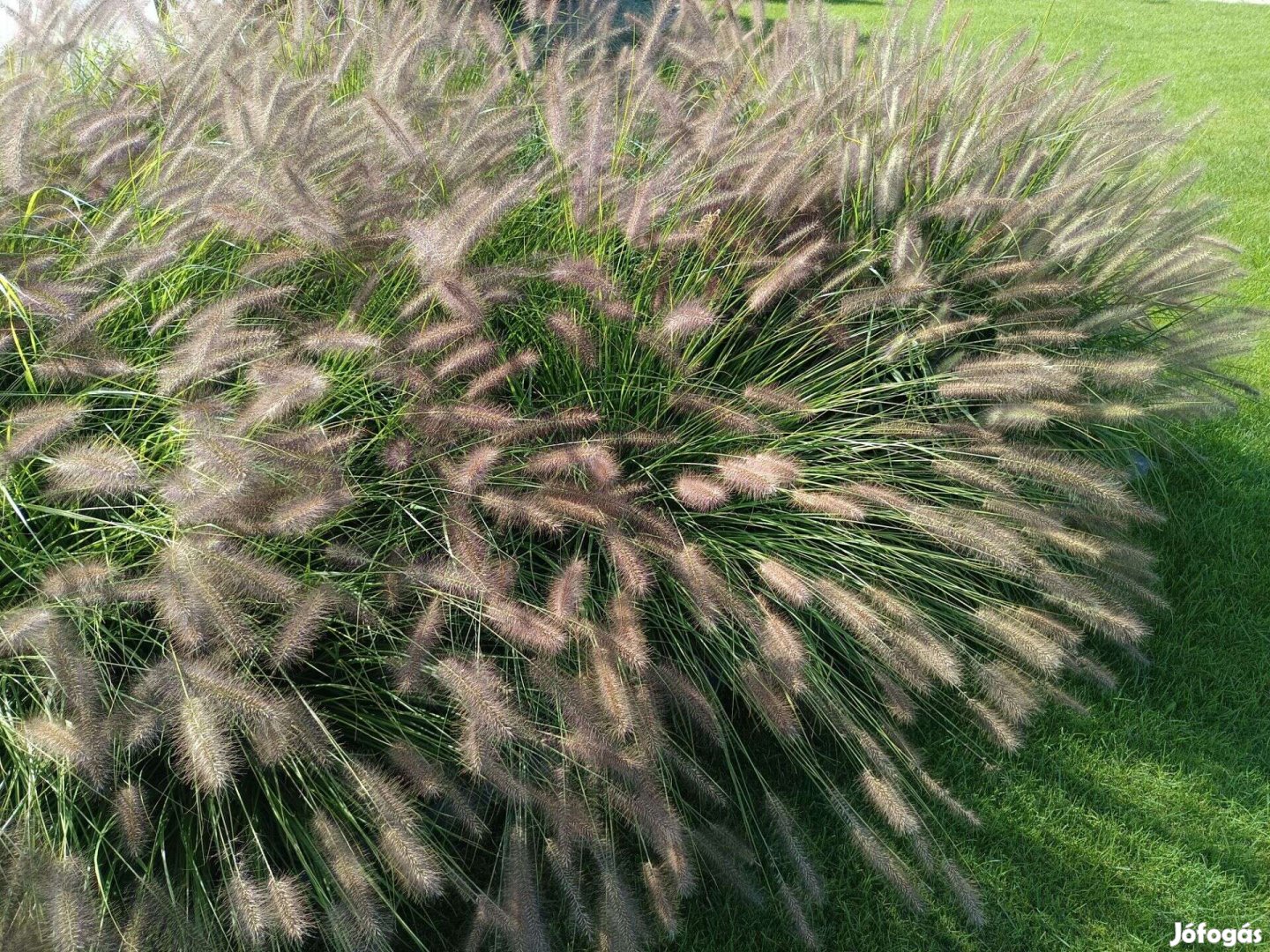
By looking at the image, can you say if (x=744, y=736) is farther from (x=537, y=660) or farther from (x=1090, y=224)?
(x=1090, y=224)

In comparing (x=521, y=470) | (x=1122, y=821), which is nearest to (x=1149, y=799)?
(x=1122, y=821)

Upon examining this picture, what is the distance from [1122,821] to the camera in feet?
8.82

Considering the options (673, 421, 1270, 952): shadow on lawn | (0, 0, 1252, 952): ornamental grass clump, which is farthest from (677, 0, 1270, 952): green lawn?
(0, 0, 1252, 952): ornamental grass clump

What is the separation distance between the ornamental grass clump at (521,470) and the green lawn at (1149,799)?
0.13 m

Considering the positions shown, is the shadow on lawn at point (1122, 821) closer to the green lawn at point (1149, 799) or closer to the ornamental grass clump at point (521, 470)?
the green lawn at point (1149, 799)

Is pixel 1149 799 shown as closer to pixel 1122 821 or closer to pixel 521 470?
pixel 1122 821

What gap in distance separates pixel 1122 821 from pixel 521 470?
175 centimetres

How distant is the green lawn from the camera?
245 centimetres

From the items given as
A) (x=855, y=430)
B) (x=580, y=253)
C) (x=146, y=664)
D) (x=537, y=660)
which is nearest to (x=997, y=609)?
(x=855, y=430)


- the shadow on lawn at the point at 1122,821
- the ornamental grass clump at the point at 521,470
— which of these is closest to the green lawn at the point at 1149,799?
the shadow on lawn at the point at 1122,821

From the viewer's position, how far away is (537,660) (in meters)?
2.19

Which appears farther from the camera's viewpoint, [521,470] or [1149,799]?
[1149,799]

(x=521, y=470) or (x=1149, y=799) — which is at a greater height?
(x=521, y=470)

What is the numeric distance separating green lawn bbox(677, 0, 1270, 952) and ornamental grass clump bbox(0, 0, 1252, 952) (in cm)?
13
